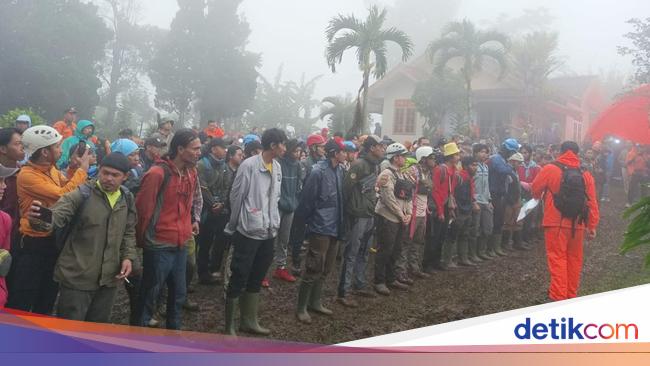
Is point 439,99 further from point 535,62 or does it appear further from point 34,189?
point 34,189

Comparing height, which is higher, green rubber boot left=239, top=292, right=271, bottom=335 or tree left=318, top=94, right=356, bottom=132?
tree left=318, top=94, right=356, bottom=132

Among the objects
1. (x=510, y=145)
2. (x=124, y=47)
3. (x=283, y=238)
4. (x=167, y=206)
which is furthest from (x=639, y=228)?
(x=124, y=47)

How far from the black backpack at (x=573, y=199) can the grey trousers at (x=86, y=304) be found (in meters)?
4.38

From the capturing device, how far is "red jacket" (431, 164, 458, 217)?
256 inches

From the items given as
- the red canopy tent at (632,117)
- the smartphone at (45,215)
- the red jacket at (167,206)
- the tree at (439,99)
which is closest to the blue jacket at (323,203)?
the red jacket at (167,206)

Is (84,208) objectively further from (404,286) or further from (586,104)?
(586,104)

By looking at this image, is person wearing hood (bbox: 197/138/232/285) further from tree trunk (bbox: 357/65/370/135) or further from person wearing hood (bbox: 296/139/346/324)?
tree trunk (bbox: 357/65/370/135)

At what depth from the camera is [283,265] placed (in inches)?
236

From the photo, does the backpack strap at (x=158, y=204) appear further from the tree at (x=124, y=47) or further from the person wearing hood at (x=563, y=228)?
the tree at (x=124, y=47)

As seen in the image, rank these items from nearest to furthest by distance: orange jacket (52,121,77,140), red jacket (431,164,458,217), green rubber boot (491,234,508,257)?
red jacket (431,164,458,217) → green rubber boot (491,234,508,257) → orange jacket (52,121,77,140)

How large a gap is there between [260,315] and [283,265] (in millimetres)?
1336

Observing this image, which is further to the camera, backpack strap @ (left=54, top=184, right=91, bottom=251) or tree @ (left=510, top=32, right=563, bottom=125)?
tree @ (left=510, top=32, right=563, bottom=125)

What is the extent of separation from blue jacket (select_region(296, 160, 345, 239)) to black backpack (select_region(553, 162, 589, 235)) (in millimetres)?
2359

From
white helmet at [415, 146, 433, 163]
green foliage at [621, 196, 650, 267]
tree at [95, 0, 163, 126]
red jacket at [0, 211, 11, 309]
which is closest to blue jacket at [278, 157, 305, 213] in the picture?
white helmet at [415, 146, 433, 163]
